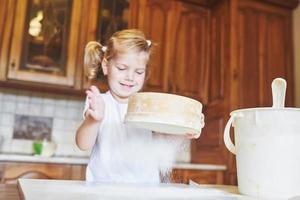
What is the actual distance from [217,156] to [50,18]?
1.29 m

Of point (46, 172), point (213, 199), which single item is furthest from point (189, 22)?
point (213, 199)

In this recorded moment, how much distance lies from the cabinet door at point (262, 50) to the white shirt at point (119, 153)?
1.22 m

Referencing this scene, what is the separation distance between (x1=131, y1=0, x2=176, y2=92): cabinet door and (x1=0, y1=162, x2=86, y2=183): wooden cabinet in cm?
66

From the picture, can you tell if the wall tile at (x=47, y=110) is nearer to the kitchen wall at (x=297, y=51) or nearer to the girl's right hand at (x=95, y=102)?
the girl's right hand at (x=95, y=102)

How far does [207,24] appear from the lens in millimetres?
2229

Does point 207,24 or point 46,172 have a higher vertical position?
point 207,24

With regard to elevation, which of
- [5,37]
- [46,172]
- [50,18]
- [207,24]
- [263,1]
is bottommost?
[46,172]

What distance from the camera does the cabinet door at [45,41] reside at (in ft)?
5.83

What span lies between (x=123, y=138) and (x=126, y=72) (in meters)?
0.18

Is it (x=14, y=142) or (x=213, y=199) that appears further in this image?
(x=14, y=142)

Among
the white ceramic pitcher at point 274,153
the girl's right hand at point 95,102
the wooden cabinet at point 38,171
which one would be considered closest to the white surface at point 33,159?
the wooden cabinet at point 38,171

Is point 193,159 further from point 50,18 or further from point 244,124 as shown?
point 244,124

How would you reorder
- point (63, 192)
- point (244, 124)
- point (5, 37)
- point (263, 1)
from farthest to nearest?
point (263, 1), point (5, 37), point (244, 124), point (63, 192)

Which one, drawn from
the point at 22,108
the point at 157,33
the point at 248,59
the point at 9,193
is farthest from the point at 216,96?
the point at 9,193
